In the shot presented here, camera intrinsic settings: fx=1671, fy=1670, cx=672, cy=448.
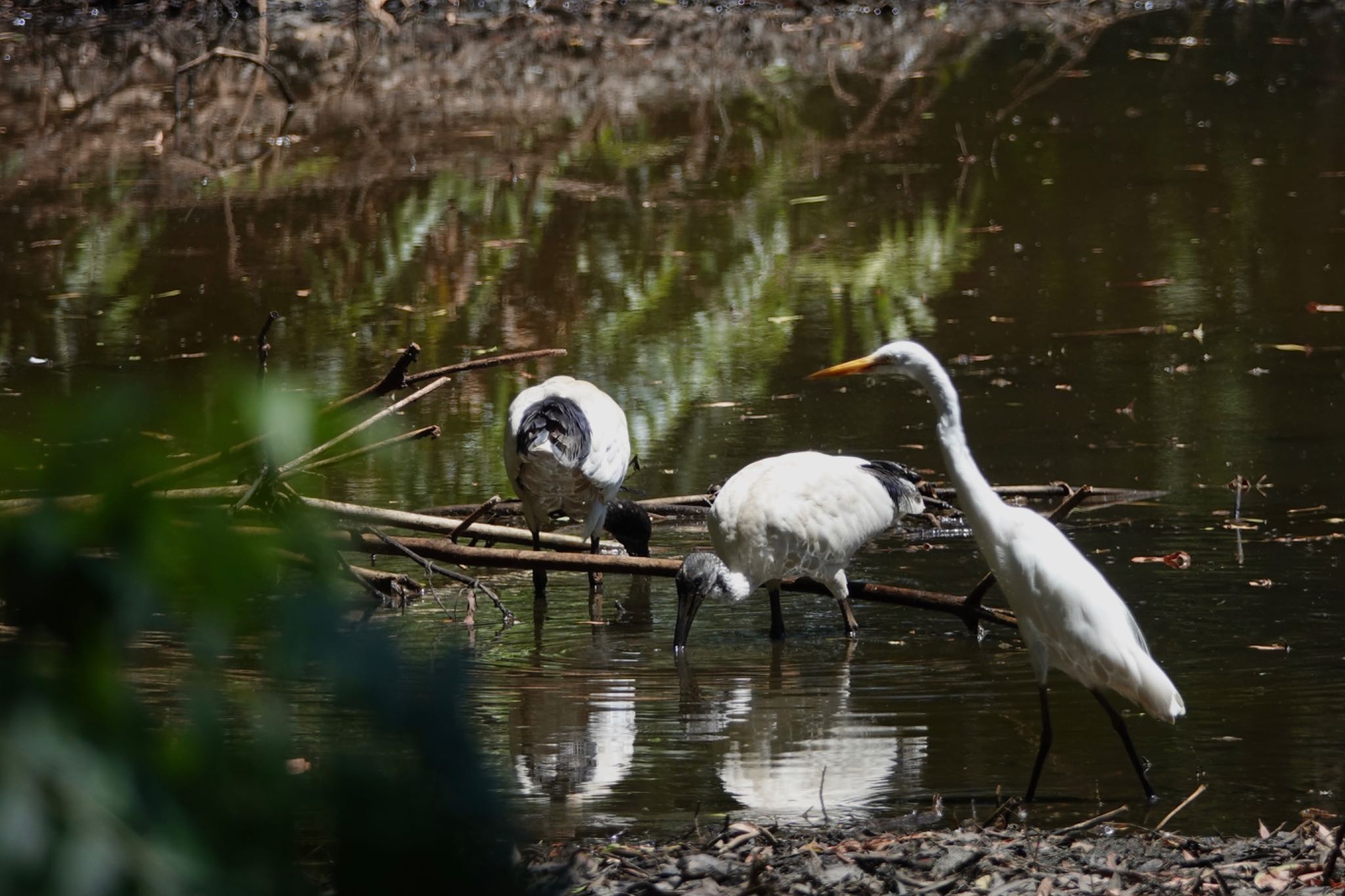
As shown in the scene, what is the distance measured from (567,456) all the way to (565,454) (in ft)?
0.03

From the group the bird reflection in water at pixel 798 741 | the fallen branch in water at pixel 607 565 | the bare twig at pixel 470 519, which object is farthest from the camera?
the bare twig at pixel 470 519

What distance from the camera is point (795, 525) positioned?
6469 mm

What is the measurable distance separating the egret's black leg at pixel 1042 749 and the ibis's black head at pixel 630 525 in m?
2.83

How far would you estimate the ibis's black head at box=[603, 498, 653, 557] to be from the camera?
737 centimetres

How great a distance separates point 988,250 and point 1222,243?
1630 millimetres

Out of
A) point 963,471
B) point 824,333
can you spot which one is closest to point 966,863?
point 963,471

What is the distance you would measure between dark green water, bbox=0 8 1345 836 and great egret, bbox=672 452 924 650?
24 cm

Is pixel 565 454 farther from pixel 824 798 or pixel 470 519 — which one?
pixel 824 798

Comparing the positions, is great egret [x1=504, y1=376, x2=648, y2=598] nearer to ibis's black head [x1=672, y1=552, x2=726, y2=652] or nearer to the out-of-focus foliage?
ibis's black head [x1=672, y1=552, x2=726, y2=652]

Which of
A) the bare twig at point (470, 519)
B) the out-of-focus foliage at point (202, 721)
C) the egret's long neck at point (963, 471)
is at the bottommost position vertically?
the bare twig at point (470, 519)

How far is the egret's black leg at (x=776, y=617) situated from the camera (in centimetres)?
666

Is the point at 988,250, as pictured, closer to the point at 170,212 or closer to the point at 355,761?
the point at 170,212

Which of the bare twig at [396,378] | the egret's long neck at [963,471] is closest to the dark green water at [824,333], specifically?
the bare twig at [396,378]

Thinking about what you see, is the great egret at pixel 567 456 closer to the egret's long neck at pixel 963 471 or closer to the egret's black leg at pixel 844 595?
the egret's black leg at pixel 844 595
